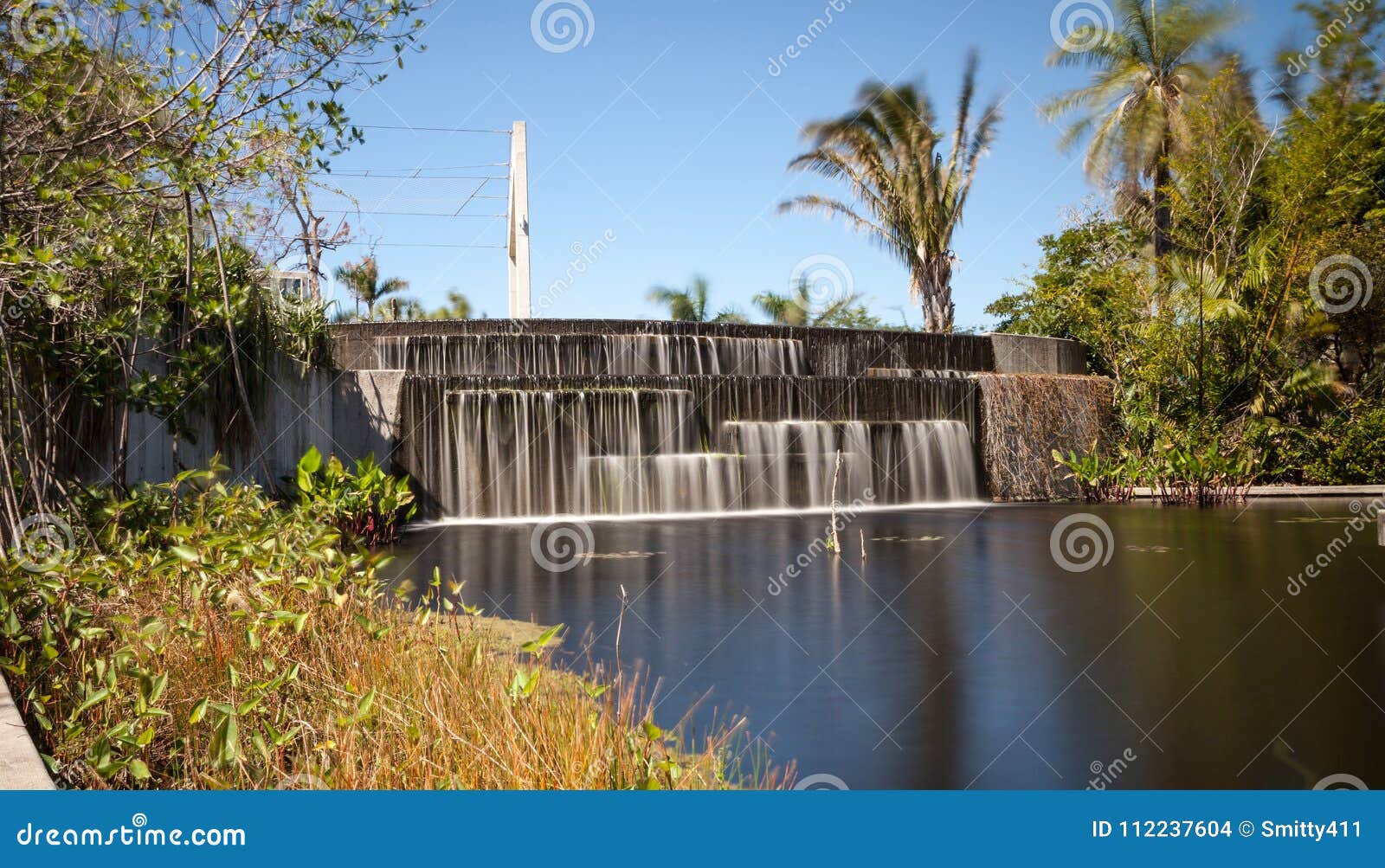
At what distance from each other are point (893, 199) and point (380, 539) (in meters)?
17.7

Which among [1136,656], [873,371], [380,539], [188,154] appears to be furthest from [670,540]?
[873,371]

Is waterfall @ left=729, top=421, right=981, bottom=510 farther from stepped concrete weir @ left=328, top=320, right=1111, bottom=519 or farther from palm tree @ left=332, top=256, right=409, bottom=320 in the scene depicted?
palm tree @ left=332, top=256, right=409, bottom=320

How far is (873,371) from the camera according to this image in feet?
53.3

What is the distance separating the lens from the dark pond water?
3.44 metres

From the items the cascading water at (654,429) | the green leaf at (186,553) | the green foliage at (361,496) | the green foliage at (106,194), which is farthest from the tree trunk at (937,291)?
the green leaf at (186,553)

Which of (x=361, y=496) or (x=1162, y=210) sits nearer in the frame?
(x=361, y=496)

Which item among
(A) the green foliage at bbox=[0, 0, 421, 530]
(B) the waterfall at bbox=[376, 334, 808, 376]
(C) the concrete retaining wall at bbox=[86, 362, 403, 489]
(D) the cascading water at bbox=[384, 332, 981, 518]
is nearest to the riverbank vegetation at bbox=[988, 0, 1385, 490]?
(D) the cascading water at bbox=[384, 332, 981, 518]

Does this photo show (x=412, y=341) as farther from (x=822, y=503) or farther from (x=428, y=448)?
(x=822, y=503)

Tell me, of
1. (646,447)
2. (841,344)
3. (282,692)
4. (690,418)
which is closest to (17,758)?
(282,692)

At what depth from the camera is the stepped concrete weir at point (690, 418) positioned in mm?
12430

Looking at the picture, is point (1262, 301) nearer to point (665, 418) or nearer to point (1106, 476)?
point (1106, 476)

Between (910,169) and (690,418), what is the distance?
41.6ft

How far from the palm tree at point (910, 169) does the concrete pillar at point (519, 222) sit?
7053 mm

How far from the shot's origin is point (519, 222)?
21.5 metres
